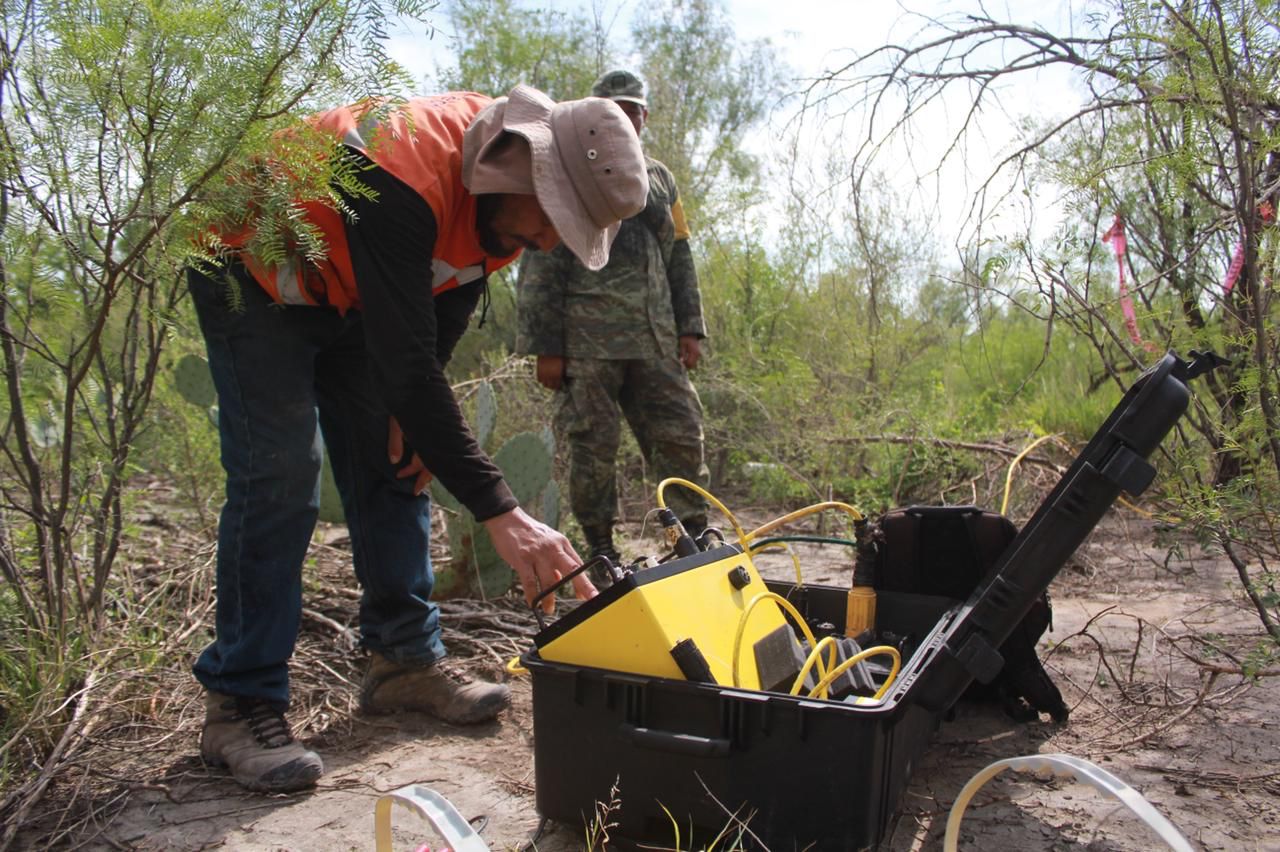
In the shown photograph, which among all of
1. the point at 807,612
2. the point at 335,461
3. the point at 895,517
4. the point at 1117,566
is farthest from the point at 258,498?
the point at 1117,566

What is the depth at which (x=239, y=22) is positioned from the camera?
5.74 ft

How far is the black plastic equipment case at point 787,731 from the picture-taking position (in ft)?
5.27

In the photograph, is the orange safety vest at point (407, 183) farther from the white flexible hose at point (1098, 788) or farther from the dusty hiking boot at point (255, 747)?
the white flexible hose at point (1098, 788)

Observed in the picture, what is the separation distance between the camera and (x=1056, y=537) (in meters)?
1.69

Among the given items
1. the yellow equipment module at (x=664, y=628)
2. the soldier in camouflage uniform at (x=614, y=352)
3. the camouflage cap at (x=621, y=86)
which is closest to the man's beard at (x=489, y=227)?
the yellow equipment module at (x=664, y=628)

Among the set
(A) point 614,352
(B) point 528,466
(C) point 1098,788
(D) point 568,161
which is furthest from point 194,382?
(C) point 1098,788

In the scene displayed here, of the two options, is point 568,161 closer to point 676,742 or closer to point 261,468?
point 261,468

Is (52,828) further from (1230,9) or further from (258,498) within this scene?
(1230,9)

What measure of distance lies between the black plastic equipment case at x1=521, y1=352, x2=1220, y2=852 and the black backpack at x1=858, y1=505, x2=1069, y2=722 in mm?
583

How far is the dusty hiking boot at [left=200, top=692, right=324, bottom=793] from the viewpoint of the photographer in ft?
6.80

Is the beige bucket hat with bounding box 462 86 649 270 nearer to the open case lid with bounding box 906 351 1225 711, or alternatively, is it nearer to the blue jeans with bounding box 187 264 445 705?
the blue jeans with bounding box 187 264 445 705

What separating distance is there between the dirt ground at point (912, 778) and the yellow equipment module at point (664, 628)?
36 centimetres

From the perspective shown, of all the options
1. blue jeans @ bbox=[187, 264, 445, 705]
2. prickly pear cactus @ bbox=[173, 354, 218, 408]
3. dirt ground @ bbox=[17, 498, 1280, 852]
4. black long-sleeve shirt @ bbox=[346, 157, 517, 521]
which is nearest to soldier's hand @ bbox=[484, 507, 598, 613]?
black long-sleeve shirt @ bbox=[346, 157, 517, 521]

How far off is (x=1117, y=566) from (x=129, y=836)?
3683 mm
